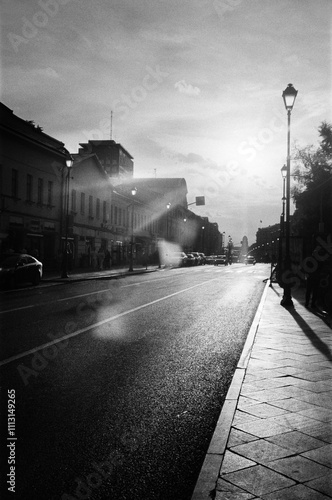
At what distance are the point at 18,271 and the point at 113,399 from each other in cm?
1641

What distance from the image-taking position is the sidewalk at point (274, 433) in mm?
3102

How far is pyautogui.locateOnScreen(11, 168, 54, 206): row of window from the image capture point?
102 feet

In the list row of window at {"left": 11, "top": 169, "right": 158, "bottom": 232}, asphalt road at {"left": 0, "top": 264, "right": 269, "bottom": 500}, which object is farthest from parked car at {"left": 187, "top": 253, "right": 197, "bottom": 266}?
asphalt road at {"left": 0, "top": 264, "right": 269, "bottom": 500}

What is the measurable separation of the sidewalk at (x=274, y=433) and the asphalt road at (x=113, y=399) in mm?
190

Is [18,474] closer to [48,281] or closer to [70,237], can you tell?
[48,281]

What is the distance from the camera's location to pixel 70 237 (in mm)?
41031

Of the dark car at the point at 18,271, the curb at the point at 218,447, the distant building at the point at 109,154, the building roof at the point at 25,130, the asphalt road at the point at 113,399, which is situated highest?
the distant building at the point at 109,154

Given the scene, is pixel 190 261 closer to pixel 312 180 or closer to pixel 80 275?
pixel 312 180

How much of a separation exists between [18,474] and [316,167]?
52.7 m

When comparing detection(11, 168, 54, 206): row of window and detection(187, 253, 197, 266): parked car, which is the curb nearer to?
detection(11, 168, 54, 206): row of window

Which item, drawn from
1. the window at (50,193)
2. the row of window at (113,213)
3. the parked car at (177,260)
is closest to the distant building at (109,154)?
the row of window at (113,213)

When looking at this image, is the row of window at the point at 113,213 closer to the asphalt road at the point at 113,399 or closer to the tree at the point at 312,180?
the tree at the point at 312,180

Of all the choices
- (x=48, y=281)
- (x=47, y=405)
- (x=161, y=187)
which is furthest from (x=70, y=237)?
(x=161, y=187)

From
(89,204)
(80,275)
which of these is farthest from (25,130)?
(89,204)
